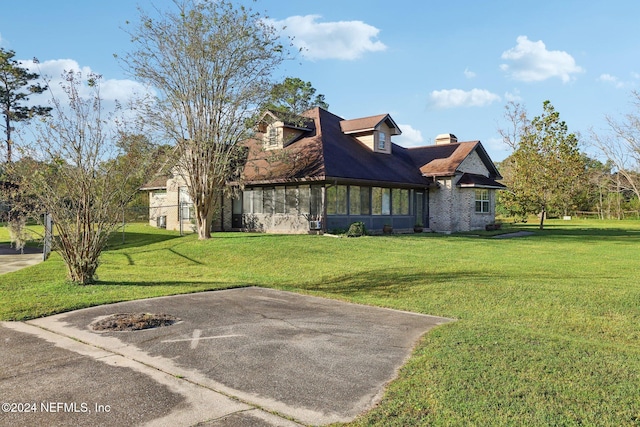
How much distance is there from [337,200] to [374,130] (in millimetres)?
6700

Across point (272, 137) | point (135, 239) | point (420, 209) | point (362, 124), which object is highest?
point (362, 124)

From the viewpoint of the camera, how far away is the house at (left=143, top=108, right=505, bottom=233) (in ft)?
77.8

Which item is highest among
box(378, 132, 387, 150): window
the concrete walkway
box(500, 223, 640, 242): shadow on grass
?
box(378, 132, 387, 150): window

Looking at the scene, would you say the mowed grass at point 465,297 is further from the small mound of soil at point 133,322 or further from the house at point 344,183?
the house at point 344,183

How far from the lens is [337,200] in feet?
78.1

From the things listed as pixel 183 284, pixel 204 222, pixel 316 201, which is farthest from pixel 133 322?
pixel 316 201

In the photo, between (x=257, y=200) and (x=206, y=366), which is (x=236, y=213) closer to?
(x=257, y=200)

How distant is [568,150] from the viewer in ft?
108

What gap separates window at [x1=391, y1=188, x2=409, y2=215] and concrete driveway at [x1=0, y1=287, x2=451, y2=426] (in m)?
19.0

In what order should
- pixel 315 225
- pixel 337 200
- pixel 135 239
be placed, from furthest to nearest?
pixel 135 239
pixel 337 200
pixel 315 225

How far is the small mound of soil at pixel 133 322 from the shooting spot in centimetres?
700

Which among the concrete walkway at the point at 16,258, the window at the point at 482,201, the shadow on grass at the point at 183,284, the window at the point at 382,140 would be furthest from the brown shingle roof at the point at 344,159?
the shadow on grass at the point at 183,284

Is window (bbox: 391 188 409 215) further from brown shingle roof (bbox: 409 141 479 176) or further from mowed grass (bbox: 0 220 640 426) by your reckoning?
mowed grass (bbox: 0 220 640 426)

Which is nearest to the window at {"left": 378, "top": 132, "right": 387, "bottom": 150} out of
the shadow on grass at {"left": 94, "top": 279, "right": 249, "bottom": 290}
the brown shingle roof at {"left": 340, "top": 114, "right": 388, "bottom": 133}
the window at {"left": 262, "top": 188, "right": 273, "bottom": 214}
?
the brown shingle roof at {"left": 340, "top": 114, "right": 388, "bottom": 133}
